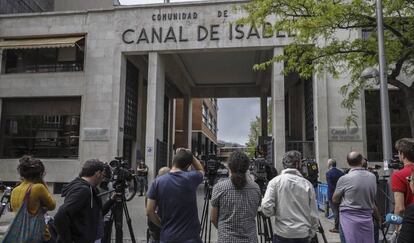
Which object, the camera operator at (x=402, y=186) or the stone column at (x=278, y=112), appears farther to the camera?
the stone column at (x=278, y=112)

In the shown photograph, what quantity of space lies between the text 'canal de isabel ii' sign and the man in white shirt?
1627 cm

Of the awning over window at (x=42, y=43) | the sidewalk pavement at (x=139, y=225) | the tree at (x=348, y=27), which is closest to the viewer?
the sidewalk pavement at (x=139, y=225)

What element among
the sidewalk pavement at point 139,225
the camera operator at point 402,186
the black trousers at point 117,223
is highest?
the camera operator at point 402,186

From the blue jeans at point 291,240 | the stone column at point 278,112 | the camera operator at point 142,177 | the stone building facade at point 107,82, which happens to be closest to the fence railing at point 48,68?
the stone building facade at point 107,82

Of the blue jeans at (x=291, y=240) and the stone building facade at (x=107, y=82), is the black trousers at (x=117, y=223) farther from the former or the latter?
the stone building facade at (x=107, y=82)

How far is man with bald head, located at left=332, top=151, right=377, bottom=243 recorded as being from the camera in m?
5.52

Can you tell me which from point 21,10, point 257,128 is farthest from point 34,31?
point 257,128

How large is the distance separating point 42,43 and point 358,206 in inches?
759

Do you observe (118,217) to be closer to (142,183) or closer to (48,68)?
(142,183)

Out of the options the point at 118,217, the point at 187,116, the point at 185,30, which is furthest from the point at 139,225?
the point at 187,116

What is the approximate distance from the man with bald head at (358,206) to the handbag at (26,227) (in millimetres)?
3914

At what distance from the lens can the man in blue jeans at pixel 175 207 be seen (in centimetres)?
418

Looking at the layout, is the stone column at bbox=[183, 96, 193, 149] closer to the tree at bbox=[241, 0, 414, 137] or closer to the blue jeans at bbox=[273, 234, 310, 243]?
the tree at bbox=[241, 0, 414, 137]

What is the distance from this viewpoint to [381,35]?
1020cm
